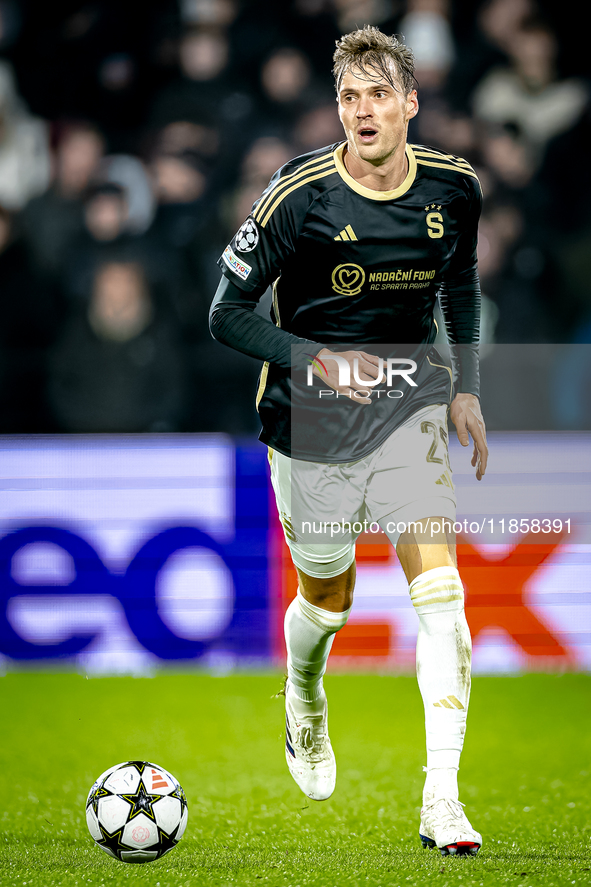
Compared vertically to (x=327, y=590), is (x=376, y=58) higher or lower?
higher

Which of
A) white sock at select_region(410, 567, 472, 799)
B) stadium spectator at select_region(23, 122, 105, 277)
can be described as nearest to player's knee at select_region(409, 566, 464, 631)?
white sock at select_region(410, 567, 472, 799)

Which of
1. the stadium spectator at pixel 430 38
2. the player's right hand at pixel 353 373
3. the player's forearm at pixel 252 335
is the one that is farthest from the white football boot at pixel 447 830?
the stadium spectator at pixel 430 38

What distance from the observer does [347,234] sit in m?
2.93

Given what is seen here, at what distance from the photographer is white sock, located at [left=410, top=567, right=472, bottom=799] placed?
270 cm

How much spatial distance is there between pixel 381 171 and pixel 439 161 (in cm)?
23

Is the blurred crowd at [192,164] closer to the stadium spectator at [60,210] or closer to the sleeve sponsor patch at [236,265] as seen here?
the stadium spectator at [60,210]

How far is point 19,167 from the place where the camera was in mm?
6387

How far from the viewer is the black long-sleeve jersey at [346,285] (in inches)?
116

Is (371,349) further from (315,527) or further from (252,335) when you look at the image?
(315,527)

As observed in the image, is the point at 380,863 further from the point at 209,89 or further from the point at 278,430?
the point at 209,89

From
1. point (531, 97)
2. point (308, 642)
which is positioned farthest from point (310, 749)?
point (531, 97)

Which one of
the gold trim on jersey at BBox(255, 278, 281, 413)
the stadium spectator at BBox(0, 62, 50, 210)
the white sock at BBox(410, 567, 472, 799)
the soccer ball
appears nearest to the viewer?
the white sock at BBox(410, 567, 472, 799)

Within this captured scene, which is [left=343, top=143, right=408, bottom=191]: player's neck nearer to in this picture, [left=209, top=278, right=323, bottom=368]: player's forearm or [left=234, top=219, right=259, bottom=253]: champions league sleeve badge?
[left=234, top=219, right=259, bottom=253]: champions league sleeve badge

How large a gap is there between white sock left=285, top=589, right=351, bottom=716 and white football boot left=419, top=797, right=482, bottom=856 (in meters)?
0.73
